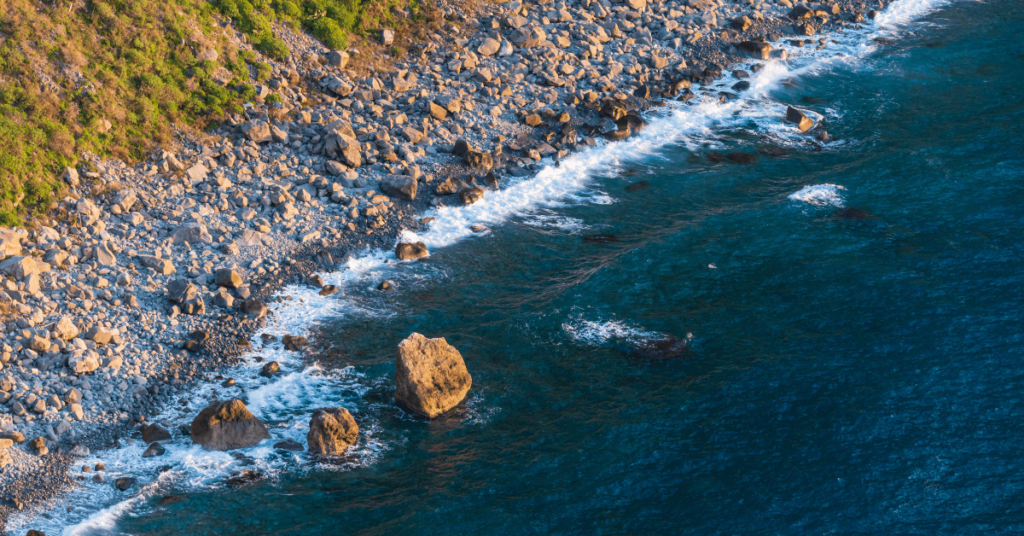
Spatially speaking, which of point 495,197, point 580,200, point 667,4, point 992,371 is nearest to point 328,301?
point 495,197

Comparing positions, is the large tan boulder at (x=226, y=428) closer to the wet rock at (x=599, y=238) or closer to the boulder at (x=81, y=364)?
the boulder at (x=81, y=364)

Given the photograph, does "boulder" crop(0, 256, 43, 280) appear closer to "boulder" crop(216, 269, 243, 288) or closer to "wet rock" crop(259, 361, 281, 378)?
"boulder" crop(216, 269, 243, 288)

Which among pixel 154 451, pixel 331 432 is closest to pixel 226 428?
pixel 154 451

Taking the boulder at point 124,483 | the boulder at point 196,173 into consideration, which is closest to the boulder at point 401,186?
the boulder at point 196,173

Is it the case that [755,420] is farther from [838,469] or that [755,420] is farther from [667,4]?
[667,4]

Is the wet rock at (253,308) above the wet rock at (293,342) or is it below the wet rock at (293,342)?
above

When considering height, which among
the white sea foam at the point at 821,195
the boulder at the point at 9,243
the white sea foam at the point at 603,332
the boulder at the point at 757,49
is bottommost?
the white sea foam at the point at 603,332

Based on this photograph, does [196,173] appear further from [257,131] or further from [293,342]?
[293,342]
